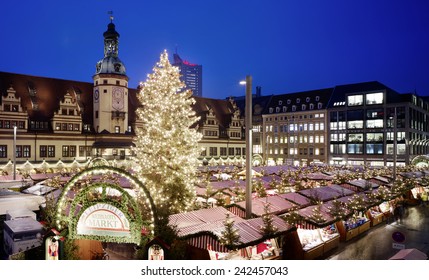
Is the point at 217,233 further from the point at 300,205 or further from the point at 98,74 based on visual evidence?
the point at 98,74

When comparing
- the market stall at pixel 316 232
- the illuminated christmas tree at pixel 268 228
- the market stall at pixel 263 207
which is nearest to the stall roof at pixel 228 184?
the market stall at pixel 263 207

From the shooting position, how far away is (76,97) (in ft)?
149

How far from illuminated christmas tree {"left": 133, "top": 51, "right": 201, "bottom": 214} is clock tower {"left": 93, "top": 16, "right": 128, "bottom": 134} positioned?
2922 cm

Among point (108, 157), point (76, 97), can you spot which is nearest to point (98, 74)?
point (76, 97)

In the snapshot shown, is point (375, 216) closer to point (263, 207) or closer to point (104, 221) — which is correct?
point (263, 207)

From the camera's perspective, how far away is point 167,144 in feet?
53.7

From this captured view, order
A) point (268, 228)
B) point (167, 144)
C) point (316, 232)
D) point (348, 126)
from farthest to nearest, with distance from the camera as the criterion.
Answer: point (348, 126)
point (167, 144)
point (316, 232)
point (268, 228)

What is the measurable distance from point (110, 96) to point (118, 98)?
3.54 feet

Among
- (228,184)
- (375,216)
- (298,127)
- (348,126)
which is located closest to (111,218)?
(228,184)

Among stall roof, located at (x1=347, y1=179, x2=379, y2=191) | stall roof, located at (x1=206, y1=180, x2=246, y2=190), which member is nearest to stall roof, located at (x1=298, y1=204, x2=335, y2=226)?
stall roof, located at (x1=206, y1=180, x2=246, y2=190)

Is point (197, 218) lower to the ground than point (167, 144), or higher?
lower

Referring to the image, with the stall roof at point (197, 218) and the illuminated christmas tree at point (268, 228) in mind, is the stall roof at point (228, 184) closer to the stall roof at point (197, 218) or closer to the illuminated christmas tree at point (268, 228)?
the stall roof at point (197, 218)

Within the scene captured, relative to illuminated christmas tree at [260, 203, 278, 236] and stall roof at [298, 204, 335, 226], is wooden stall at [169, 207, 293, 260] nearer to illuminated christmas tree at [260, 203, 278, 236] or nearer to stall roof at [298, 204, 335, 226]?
illuminated christmas tree at [260, 203, 278, 236]

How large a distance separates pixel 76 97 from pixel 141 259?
132 ft
